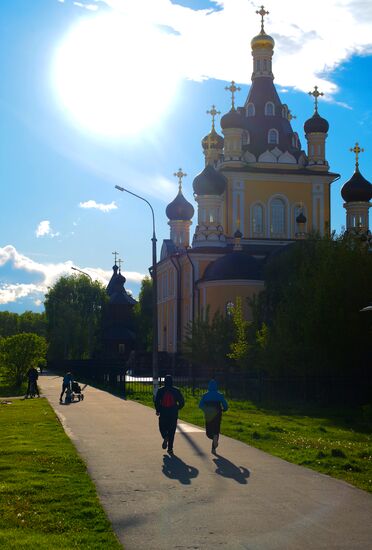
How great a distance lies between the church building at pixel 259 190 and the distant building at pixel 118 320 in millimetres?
18878

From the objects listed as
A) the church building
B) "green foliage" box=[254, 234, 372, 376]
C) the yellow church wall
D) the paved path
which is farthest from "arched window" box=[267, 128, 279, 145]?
the paved path

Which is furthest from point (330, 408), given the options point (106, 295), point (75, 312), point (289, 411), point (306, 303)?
point (106, 295)

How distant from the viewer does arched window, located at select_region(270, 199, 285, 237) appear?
54.6 meters

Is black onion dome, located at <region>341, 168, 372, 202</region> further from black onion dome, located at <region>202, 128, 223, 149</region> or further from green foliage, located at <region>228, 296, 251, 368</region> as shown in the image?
green foliage, located at <region>228, 296, 251, 368</region>

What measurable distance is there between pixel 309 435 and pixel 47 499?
8.66 metres

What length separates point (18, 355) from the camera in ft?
A: 135

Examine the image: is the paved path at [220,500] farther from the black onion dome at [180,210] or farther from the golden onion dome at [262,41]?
the black onion dome at [180,210]

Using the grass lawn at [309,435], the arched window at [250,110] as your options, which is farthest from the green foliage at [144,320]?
the grass lawn at [309,435]

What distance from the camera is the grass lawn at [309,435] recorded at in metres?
12.3

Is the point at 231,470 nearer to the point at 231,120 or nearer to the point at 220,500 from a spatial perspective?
the point at 220,500

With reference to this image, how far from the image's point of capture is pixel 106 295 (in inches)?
3590

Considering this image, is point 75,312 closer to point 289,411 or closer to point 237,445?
point 289,411

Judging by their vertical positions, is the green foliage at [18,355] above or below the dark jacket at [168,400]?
above

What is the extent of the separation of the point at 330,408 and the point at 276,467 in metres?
13.5
